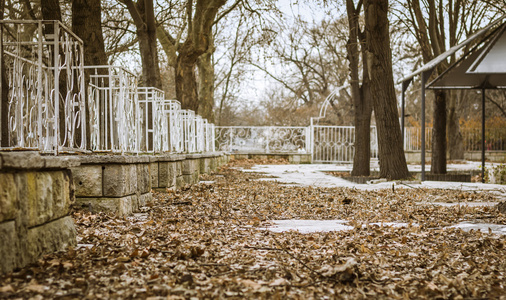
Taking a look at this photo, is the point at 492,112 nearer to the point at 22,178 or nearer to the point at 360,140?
the point at 360,140

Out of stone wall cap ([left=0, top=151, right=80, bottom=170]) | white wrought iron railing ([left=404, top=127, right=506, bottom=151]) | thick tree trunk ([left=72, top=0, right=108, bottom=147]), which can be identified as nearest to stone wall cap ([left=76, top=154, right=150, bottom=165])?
stone wall cap ([left=0, top=151, right=80, bottom=170])

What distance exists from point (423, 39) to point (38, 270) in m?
15.1

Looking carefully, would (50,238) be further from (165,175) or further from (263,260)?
(165,175)

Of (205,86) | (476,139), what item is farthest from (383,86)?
(476,139)

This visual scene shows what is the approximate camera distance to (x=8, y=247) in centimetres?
293

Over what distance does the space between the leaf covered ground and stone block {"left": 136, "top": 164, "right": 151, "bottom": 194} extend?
0.44m

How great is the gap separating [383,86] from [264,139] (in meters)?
15.0

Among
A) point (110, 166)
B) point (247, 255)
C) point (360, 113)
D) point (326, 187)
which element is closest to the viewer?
point (247, 255)

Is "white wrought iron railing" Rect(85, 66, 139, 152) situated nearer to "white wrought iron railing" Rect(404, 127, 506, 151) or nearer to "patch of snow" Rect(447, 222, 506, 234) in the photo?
"patch of snow" Rect(447, 222, 506, 234)

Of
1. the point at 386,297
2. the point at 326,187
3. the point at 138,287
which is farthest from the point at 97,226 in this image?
the point at 326,187

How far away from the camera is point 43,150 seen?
186 inches

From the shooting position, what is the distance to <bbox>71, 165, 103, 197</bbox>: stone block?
5.45m

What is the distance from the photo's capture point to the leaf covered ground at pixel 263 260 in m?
2.94

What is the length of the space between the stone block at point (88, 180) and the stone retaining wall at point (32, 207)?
4.70ft
